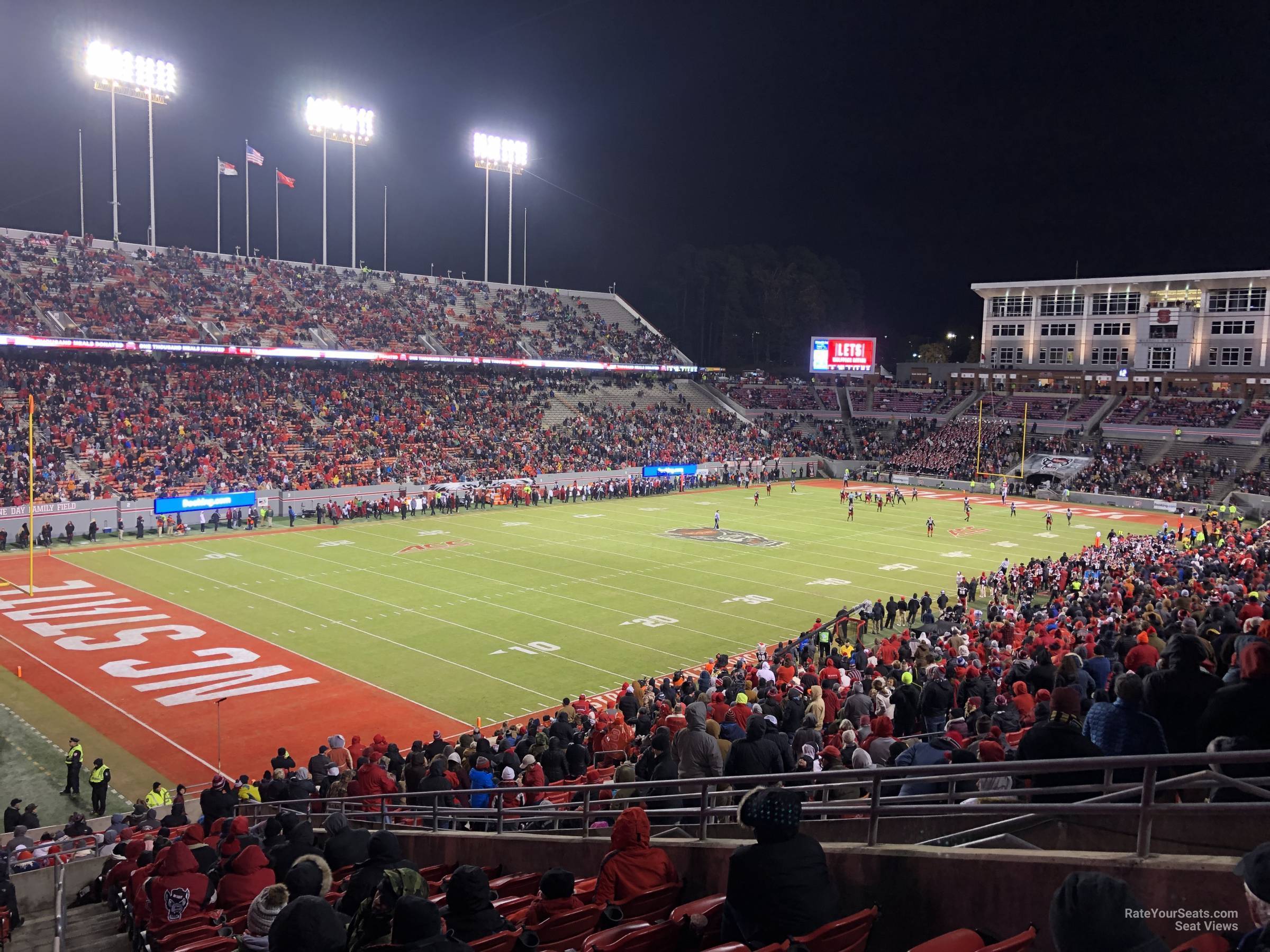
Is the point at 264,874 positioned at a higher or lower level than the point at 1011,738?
lower

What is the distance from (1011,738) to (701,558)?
93.9 feet

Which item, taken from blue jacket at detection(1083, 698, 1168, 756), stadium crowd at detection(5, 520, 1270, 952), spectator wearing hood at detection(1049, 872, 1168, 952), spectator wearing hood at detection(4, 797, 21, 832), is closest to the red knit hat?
stadium crowd at detection(5, 520, 1270, 952)

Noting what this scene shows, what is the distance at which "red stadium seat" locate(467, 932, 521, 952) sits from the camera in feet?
14.1

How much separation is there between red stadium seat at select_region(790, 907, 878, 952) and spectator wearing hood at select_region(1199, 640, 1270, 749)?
100 inches

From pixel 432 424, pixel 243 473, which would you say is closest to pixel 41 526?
pixel 243 473

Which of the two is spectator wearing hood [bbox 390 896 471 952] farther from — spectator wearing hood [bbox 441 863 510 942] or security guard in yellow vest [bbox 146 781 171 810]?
security guard in yellow vest [bbox 146 781 171 810]

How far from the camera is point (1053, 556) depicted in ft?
129

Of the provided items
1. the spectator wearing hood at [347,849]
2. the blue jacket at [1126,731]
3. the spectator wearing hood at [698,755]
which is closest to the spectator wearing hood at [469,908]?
the spectator wearing hood at [347,849]

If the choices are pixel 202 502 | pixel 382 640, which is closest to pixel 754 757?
pixel 382 640

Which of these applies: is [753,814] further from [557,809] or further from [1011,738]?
[1011,738]

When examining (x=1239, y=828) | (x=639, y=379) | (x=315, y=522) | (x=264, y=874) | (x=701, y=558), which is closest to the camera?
(x=1239, y=828)

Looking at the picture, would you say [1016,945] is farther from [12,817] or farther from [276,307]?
[276,307]

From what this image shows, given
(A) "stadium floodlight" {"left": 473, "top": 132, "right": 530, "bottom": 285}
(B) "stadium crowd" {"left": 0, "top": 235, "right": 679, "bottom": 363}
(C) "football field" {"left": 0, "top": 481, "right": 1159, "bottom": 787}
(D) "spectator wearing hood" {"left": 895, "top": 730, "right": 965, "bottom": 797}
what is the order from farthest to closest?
(A) "stadium floodlight" {"left": 473, "top": 132, "right": 530, "bottom": 285} → (B) "stadium crowd" {"left": 0, "top": 235, "right": 679, "bottom": 363} → (C) "football field" {"left": 0, "top": 481, "right": 1159, "bottom": 787} → (D) "spectator wearing hood" {"left": 895, "top": 730, "right": 965, "bottom": 797}

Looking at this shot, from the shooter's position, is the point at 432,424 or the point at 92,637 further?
the point at 432,424
